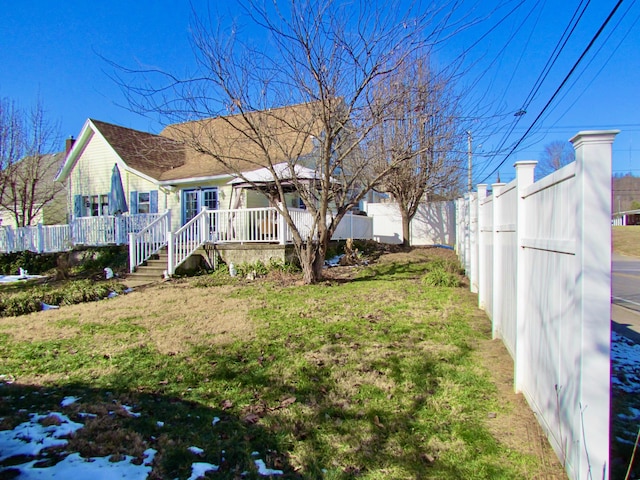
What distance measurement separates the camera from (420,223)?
19.0 m

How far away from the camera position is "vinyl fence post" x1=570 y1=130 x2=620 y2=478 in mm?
1885

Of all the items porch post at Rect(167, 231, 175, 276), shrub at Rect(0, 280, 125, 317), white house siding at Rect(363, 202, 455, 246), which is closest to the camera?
shrub at Rect(0, 280, 125, 317)

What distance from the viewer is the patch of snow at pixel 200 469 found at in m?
2.37

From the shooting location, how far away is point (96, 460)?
99.2 inches

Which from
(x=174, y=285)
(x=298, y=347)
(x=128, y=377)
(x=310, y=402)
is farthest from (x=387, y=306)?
(x=174, y=285)

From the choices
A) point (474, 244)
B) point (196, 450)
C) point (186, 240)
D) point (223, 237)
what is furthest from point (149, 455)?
point (223, 237)

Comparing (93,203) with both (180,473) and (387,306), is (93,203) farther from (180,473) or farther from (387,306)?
(180,473)

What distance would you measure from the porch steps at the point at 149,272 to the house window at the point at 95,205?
7.08m

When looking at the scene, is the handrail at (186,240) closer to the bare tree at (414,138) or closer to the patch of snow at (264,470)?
the bare tree at (414,138)

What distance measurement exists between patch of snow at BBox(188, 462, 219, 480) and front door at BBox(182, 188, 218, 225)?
13.3 meters

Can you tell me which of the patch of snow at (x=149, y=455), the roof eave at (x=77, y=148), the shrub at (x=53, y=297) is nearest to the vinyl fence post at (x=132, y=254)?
the shrub at (x=53, y=297)

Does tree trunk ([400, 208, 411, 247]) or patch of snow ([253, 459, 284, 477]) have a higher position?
tree trunk ([400, 208, 411, 247])

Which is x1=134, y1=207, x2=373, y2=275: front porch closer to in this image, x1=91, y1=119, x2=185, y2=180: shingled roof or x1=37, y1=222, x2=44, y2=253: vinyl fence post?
x1=91, y1=119, x2=185, y2=180: shingled roof

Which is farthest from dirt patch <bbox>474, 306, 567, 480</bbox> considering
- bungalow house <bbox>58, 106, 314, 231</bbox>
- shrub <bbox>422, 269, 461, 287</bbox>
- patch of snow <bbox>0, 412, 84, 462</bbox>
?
bungalow house <bbox>58, 106, 314, 231</bbox>
